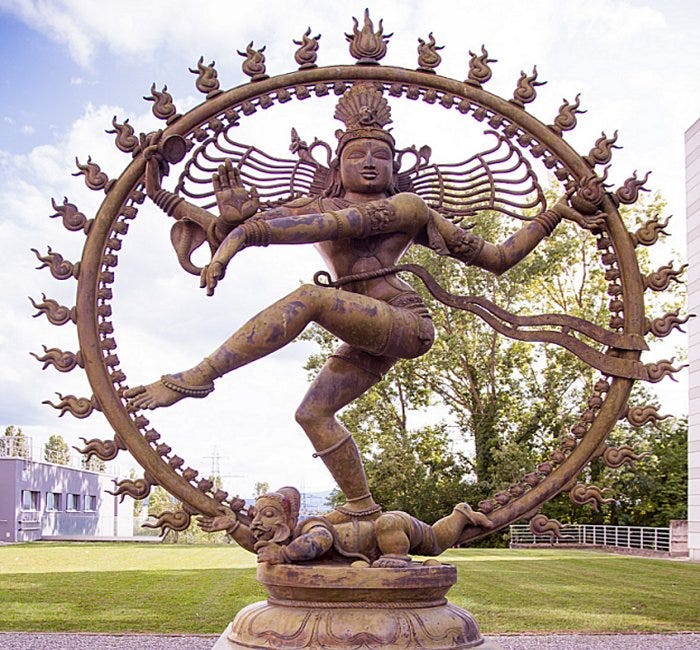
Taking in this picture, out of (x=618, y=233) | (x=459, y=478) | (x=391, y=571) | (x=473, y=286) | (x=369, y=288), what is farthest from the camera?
(x=459, y=478)

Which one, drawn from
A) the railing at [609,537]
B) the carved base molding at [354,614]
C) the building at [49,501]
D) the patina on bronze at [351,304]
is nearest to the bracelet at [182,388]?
the patina on bronze at [351,304]

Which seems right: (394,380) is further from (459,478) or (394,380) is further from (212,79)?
(212,79)

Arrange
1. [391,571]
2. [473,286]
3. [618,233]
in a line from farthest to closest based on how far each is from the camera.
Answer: [473,286] → [618,233] → [391,571]

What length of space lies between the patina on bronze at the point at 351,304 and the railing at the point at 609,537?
19793 mm

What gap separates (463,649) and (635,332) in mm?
1971

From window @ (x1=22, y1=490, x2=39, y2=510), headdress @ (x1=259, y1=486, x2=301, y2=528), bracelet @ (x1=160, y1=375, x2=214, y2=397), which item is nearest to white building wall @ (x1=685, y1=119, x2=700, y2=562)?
headdress @ (x1=259, y1=486, x2=301, y2=528)

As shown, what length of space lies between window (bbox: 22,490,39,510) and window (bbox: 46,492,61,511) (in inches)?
45.0

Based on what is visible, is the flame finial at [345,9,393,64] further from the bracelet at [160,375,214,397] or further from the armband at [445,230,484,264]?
the bracelet at [160,375,214,397]

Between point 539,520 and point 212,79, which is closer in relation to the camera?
point 539,520

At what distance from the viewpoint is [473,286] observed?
1998cm

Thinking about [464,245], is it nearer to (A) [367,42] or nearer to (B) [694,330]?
(A) [367,42]

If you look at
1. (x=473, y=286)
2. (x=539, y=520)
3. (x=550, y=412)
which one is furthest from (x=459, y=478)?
(x=539, y=520)

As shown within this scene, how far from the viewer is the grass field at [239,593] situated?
1012 cm

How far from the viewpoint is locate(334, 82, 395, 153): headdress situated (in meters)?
4.84
